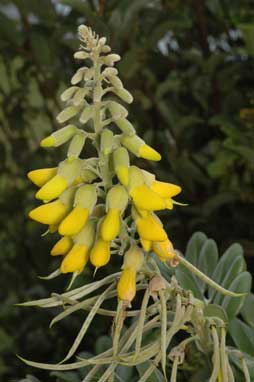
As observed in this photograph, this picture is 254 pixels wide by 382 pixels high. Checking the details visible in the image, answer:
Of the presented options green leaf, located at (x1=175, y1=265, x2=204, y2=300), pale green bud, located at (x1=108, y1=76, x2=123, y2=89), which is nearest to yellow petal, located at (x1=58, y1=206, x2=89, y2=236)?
pale green bud, located at (x1=108, y1=76, x2=123, y2=89)

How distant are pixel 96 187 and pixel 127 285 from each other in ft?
0.30

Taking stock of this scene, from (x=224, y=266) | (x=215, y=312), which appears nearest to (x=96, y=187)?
(x=215, y=312)

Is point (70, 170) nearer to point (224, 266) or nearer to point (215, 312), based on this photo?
point (215, 312)

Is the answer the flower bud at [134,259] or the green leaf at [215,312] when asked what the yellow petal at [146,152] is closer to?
the flower bud at [134,259]

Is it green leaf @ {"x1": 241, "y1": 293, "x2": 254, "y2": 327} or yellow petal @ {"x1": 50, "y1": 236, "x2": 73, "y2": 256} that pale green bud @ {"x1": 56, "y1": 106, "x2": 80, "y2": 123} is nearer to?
yellow petal @ {"x1": 50, "y1": 236, "x2": 73, "y2": 256}

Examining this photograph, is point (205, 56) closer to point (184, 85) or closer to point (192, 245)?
point (184, 85)

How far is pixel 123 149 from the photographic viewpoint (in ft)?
2.07

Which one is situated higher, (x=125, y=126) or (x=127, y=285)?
(x=125, y=126)

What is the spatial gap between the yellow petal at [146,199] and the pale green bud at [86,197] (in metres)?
0.03

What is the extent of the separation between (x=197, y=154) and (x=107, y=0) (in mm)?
338

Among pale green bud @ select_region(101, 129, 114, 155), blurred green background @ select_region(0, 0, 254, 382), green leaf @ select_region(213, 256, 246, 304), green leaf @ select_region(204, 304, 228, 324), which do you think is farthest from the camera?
blurred green background @ select_region(0, 0, 254, 382)

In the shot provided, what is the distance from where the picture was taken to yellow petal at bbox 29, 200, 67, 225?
2.14ft

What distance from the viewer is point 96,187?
0.66 m

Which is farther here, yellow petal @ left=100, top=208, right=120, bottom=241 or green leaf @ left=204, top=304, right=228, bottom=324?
green leaf @ left=204, top=304, right=228, bottom=324
